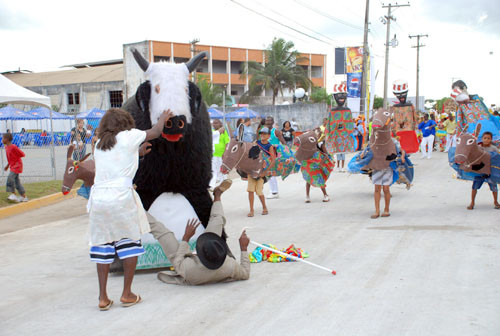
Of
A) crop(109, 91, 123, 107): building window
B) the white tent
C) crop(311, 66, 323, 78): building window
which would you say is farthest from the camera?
crop(311, 66, 323, 78): building window

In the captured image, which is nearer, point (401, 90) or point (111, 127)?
point (111, 127)

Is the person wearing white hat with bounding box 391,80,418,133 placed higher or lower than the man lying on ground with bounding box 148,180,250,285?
higher

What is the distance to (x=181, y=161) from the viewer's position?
198 inches

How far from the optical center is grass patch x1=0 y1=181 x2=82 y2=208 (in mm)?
10555

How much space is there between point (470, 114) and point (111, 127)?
22.9ft

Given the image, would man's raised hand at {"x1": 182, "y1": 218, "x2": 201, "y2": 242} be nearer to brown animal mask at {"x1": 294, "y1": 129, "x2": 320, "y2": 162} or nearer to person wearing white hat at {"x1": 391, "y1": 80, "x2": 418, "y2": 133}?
brown animal mask at {"x1": 294, "y1": 129, "x2": 320, "y2": 162}

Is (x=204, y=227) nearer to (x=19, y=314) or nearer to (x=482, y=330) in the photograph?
(x=19, y=314)

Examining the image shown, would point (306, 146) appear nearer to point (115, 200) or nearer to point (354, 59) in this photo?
point (115, 200)

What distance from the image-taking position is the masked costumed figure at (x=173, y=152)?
15.4ft

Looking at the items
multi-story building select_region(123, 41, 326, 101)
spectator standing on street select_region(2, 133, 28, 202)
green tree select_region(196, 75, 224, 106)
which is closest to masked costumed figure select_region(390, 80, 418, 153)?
spectator standing on street select_region(2, 133, 28, 202)

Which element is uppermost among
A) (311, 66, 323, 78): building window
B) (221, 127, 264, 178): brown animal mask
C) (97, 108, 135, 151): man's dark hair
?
(311, 66, 323, 78): building window

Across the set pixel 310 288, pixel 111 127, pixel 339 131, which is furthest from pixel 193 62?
pixel 339 131

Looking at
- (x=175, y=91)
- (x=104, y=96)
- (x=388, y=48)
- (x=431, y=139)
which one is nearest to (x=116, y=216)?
(x=175, y=91)

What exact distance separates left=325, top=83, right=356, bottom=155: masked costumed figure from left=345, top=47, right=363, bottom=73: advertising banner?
18.1 meters
